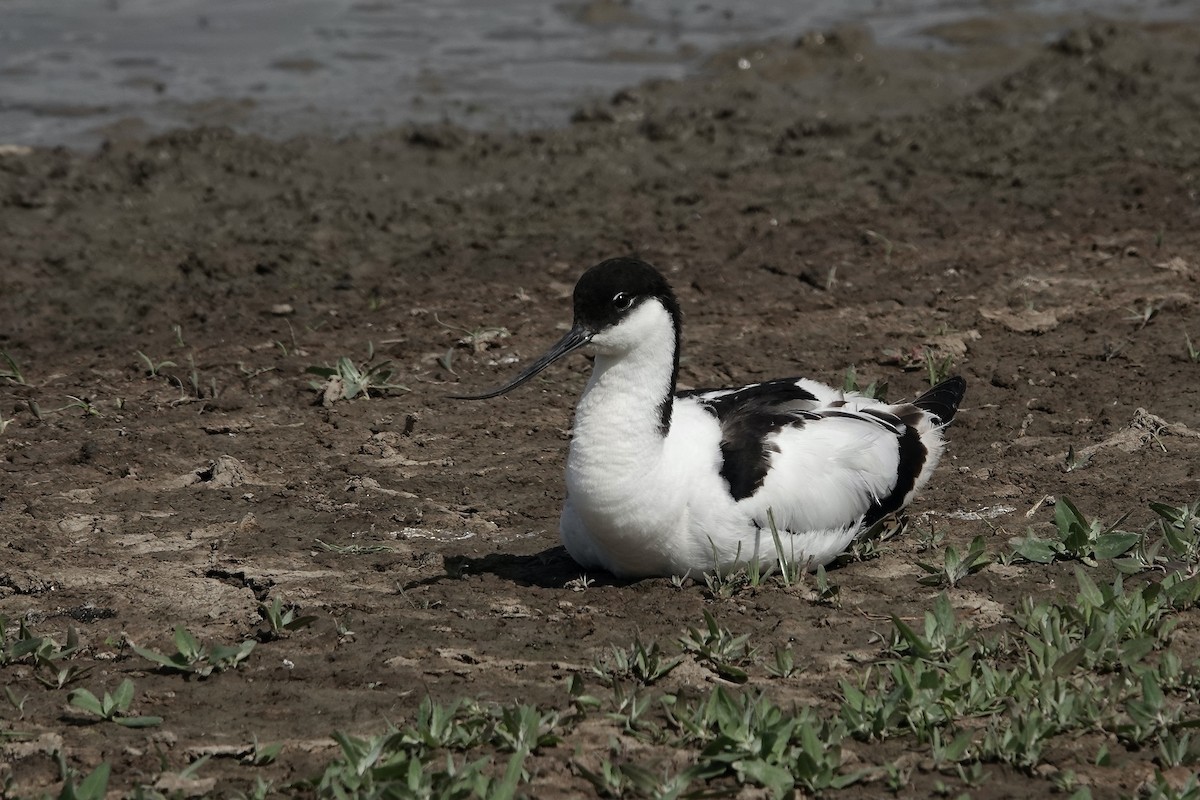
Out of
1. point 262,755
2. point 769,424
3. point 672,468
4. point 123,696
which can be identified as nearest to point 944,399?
point 769,424

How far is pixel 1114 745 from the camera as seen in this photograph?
394cm

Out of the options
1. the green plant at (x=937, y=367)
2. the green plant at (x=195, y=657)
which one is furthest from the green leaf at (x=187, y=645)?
the green plant at (x=937, y=367)

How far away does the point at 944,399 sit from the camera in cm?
596

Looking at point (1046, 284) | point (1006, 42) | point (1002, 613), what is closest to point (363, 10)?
point (1006, 42)

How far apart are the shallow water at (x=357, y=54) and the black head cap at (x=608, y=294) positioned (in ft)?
18.7

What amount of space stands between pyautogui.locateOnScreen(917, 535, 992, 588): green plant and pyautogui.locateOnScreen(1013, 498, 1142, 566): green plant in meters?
0.16

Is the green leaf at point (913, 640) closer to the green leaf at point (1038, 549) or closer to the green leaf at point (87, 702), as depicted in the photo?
the green leaf at point (1038, 549)

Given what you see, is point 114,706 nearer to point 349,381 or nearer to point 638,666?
point 638,666

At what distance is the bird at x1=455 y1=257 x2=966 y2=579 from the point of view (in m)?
4.81

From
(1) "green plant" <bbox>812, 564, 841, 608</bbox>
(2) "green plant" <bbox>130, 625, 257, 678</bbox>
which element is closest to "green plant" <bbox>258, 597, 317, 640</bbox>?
(2) "green plant" <bbox>130, 625, 257, 678</bbox>

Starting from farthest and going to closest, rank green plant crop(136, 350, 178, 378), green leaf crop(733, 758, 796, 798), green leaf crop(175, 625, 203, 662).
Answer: green plant crop(136, 350, 178, 378) → green leaf crop(175, 625, 203, 662) → green leaf crop(733, 758, 796, 798)

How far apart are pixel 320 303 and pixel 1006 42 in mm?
6844

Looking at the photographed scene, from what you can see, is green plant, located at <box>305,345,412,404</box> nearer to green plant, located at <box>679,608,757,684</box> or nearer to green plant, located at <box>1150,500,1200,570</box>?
green plant, located at <box>679,608,757,684</box>

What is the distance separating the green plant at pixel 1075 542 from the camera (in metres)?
4.88
